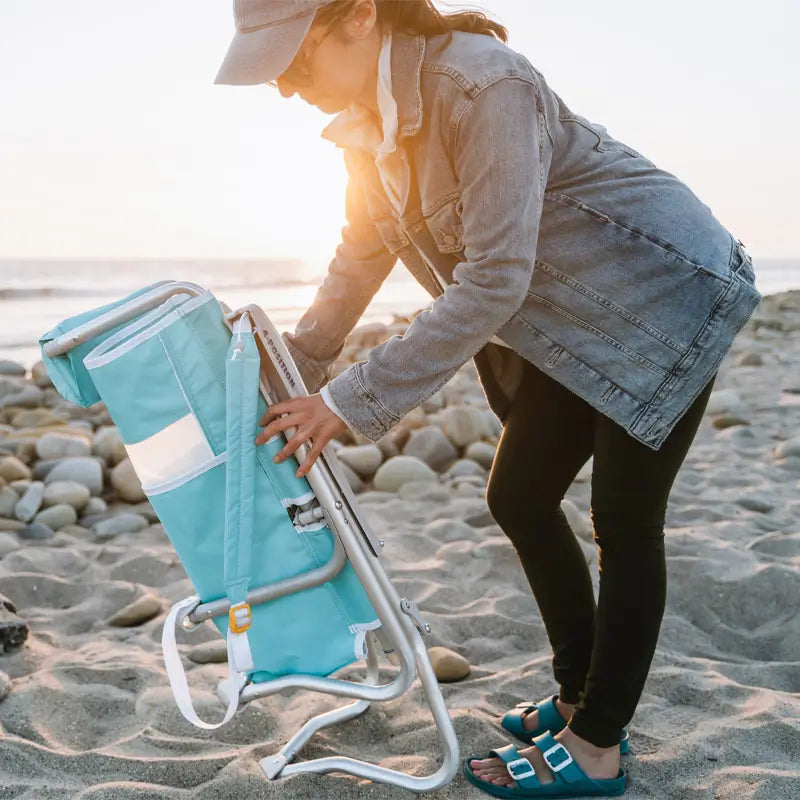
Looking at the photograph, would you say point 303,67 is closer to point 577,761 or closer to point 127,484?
point 577,761

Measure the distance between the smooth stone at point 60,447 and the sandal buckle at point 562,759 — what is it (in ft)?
12.0

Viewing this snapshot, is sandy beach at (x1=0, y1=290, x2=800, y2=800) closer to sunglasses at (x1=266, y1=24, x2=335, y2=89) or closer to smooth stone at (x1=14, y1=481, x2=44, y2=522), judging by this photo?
smooth stone at (x1=14, y1=481, x2=44, y2=522)

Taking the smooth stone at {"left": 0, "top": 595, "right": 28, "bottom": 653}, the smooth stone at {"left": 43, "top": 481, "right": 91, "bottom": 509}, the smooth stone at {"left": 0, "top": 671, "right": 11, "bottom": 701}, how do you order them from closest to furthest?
the smooth stone at {"left": 0, "top": 671, "right": 11, "bottom": 701} < the smooth stone at {"left": 0, "top": 595, "right": 28, "bottom": 653} < the smooth stone at {"left": 43, "top": 481, "right": 91, "bottom": 509}

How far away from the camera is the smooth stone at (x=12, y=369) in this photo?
750 cm

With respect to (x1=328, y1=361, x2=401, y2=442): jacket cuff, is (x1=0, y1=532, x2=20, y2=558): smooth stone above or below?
below

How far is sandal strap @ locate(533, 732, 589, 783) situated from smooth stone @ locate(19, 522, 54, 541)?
2.69 meters

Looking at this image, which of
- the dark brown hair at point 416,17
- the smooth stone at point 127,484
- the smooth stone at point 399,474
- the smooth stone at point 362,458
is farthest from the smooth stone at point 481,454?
the dark brown hair at point 416,17

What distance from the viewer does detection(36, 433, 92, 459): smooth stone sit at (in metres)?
4.92

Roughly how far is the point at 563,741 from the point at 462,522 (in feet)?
6.40

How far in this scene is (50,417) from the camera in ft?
19.2

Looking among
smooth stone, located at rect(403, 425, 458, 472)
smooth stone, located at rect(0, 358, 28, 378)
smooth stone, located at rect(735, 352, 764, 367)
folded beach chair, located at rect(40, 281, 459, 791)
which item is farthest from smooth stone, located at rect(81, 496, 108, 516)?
smooth stone, located at rect(735, 352, 764, 367)

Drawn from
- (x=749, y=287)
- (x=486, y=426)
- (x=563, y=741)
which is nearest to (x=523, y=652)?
(x=563, y=741)

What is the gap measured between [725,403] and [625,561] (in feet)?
14.6

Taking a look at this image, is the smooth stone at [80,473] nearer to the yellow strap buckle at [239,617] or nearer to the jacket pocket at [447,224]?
the yellow strap buckle at [239,617]
